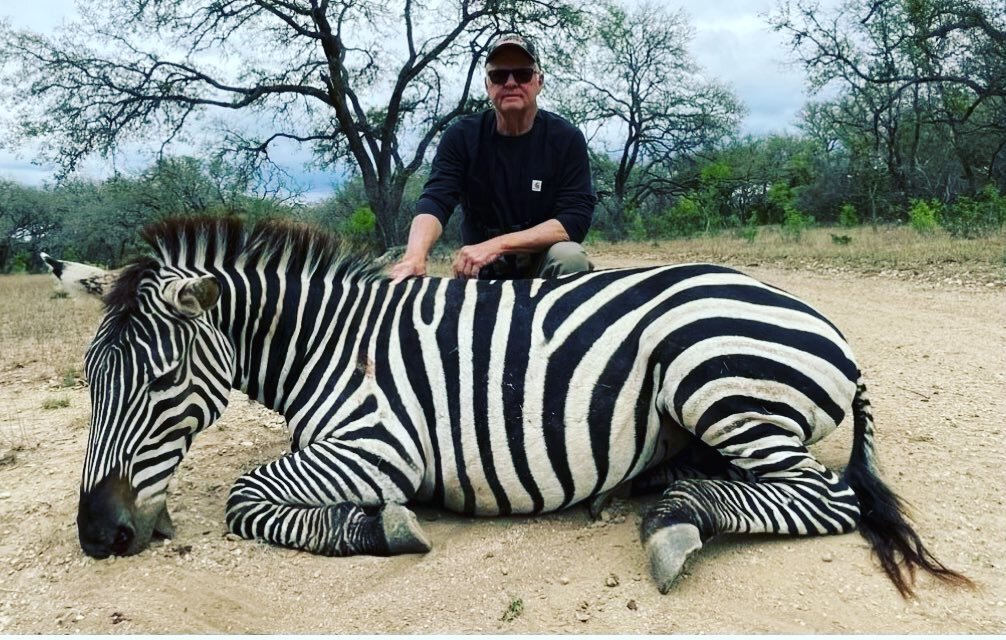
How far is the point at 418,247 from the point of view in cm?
349

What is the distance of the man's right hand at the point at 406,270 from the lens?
3.17 metres

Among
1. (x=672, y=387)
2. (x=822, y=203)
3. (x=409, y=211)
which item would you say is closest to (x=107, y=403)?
(x=672, y=387)

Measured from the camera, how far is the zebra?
2.45m

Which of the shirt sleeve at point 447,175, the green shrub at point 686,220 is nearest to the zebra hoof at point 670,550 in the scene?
the shirt sleeve at point 447,175

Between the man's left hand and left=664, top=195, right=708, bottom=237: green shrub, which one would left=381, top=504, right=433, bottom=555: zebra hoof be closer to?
the man's left hand

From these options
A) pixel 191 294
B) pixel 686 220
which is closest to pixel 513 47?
pixel 191 294

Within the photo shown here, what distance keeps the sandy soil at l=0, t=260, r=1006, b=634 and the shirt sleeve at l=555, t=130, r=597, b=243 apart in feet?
5.48

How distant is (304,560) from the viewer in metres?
2.51

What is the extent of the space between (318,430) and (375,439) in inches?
9.8

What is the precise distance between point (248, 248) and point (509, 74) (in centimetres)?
184

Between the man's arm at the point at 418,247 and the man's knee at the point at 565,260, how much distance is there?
62 centimetres

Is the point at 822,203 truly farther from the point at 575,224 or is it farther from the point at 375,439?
the point at 375,439

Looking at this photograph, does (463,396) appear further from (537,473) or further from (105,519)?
(105,519)

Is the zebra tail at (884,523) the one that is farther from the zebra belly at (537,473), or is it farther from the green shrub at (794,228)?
the green shrub at (794,228)
